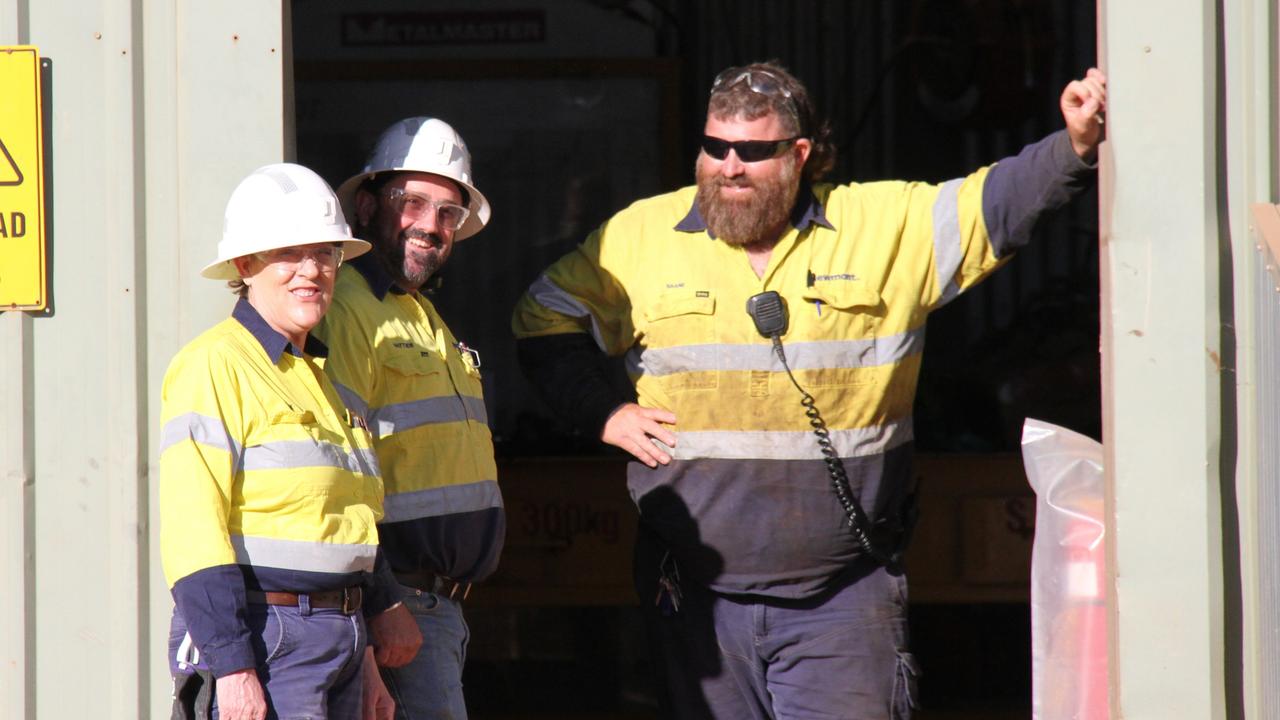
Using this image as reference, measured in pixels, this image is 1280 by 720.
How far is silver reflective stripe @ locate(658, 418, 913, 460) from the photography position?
4.02m

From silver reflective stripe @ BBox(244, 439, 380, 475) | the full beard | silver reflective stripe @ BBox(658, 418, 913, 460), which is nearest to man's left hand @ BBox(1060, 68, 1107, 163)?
silver reflective stripe @ BBox(658, 418, 913, 460)

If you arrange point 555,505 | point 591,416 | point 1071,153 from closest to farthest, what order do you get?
point 1071,153, point 591,416, point 555,505

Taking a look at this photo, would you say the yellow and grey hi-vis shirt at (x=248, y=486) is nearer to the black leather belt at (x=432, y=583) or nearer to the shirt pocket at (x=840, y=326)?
the black leather belt at (x=432, y=583)

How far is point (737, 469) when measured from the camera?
4043 mm

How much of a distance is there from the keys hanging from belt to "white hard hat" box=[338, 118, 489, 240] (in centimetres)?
120

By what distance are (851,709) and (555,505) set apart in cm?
264

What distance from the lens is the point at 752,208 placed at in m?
4.04

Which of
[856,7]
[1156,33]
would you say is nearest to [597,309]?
[1156,33]

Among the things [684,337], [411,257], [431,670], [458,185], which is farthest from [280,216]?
[684,337]

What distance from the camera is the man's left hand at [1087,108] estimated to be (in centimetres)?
355

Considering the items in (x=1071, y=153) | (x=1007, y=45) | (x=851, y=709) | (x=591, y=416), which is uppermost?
(x=1007, y=45)

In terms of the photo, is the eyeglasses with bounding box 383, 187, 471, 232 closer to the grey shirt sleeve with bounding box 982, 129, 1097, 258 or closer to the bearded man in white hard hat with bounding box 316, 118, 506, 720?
the bearded man in white hard hat with bounding box 316, 118, 506, 720

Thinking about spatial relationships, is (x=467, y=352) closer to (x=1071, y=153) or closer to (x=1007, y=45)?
(x=1071, y=153)

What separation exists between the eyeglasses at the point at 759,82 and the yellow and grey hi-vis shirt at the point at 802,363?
0.96ft
